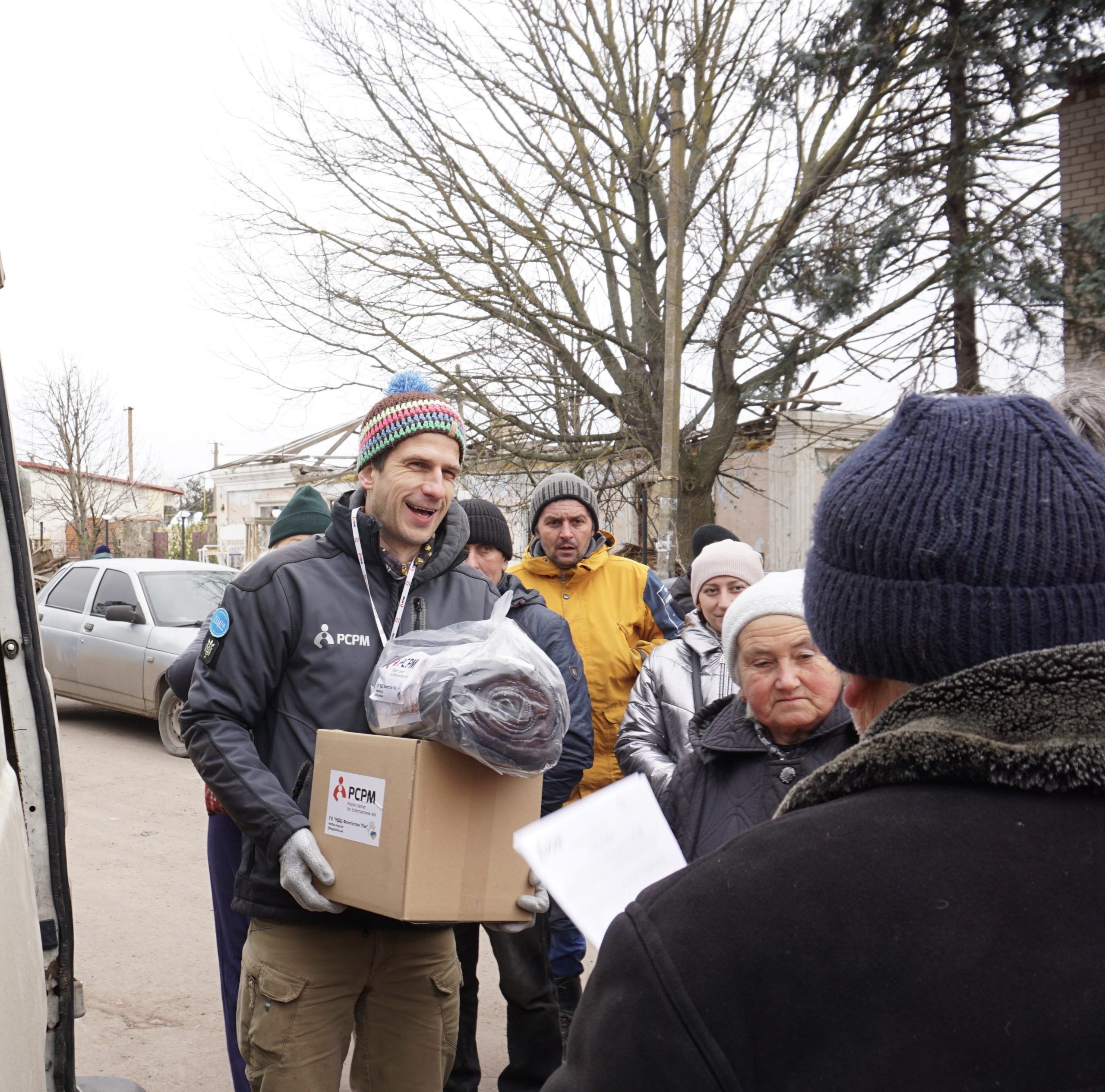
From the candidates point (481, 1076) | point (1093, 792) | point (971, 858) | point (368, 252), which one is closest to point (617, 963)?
point (971, 858)

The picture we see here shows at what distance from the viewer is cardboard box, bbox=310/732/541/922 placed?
210cm

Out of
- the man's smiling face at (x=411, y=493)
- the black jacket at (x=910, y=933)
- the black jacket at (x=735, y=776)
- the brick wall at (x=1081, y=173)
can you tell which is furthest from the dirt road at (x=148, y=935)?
the brick wall at (x=1081, y=173)

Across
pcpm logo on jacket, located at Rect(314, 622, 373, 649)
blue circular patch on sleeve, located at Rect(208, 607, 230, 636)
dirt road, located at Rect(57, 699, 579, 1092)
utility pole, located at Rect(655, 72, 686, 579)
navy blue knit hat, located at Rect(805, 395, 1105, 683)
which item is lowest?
dirt road, located at Rect(57, 699, 579, 1092)

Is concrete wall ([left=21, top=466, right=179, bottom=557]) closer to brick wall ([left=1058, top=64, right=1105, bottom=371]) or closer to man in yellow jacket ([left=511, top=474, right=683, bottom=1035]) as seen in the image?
brick wall ([left=1058, top=64, right=1105, bottom=371])

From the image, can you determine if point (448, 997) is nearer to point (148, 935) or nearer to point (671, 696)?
point (671, 696)

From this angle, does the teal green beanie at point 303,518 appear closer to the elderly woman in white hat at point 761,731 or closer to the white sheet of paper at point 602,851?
the elderly woman in white hat at point 761,731

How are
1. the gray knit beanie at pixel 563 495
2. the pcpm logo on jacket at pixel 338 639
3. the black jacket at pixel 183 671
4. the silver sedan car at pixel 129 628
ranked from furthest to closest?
the silver sedan car at pixel 129 628 → the gray knit beanie at pixel 563 495 → the black jacket at pixel 183 671 → the pcpm logo on jacket at pixel 338 639

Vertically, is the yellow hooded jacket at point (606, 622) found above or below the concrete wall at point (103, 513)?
below

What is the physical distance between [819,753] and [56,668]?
10.1 m

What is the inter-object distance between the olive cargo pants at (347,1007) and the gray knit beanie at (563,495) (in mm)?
2351

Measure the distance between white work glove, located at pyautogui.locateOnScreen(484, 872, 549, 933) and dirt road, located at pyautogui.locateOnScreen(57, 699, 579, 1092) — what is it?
1.87 meters

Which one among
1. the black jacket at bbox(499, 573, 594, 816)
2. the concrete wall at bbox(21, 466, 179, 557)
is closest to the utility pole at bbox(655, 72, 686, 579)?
the black jacket at bbox(499, 573, 594, 816)

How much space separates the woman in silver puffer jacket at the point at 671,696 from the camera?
355cm

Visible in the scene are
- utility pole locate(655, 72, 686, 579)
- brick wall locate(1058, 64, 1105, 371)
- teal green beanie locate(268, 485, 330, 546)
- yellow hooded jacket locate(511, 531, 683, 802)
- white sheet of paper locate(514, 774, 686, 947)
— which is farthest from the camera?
utility pole locate(655, 72, 686, 579)
